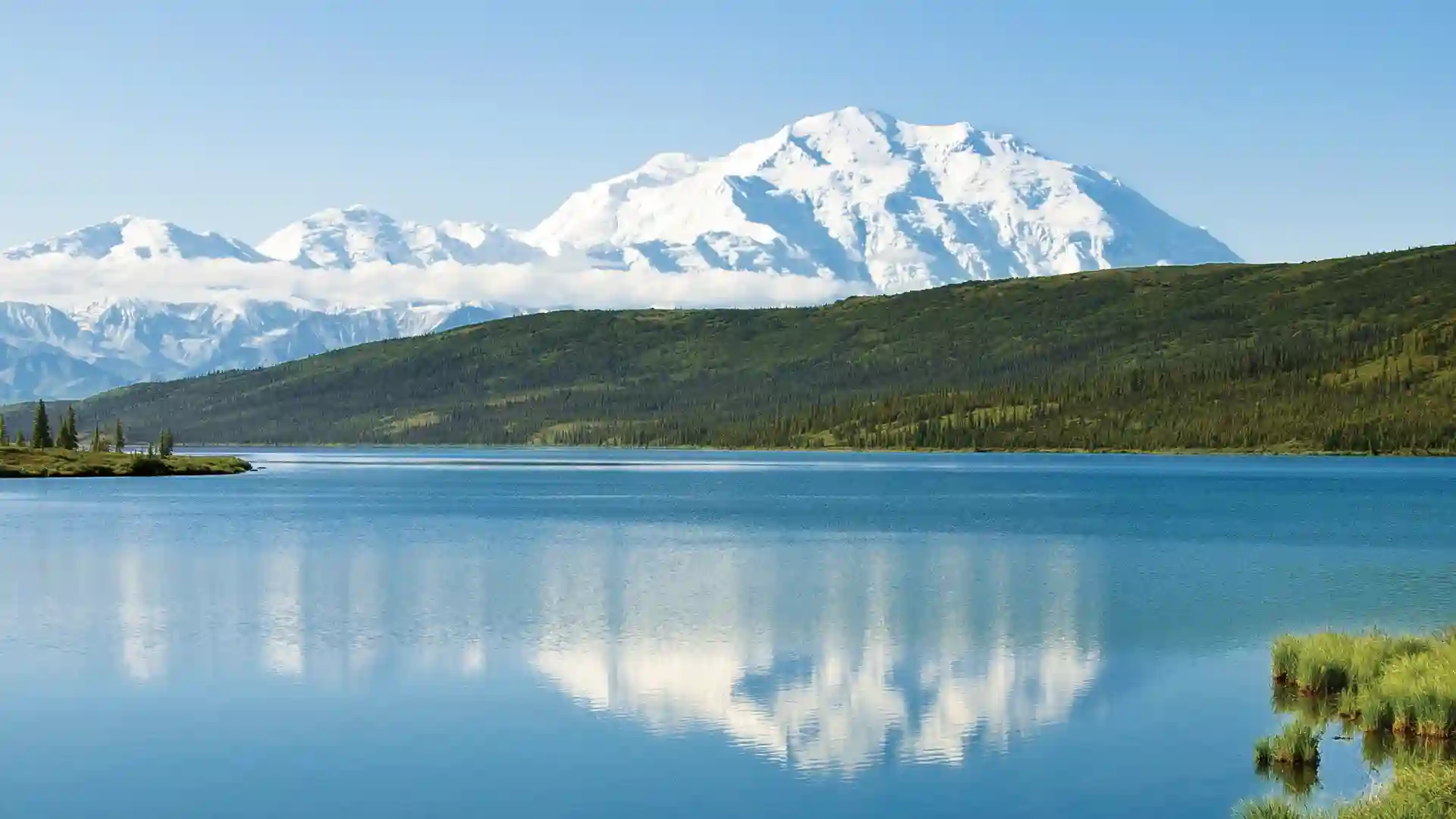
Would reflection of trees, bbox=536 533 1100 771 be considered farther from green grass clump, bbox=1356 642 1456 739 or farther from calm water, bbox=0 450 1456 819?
green grass clump, bbox=1356 642 1456 739

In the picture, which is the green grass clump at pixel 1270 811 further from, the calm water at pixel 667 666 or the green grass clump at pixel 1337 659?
the green grass clump at pixel 1337 659

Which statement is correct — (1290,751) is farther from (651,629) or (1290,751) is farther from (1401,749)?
(651,629)

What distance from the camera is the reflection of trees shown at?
1452 inches

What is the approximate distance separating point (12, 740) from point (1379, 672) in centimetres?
3008

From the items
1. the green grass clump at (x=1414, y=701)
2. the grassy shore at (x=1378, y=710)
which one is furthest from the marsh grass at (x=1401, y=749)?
the green grass clump at (x=1414, y=701)

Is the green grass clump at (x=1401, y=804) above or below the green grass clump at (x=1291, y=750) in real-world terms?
above

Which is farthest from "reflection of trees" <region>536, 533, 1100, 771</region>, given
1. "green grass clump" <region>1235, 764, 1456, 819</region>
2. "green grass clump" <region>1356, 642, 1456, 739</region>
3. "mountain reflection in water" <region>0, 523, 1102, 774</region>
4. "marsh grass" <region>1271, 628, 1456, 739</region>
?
"green grass clump" <region>1235, 764, 1456, 819</region>

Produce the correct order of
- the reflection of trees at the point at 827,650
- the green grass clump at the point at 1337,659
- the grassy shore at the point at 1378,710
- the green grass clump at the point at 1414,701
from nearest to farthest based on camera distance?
the grassy shore at the point at 1378,710
the green grass clump at the point at 1414,701
the reflection of trees at the point at 827,650
the green grass clump at the point at 1337,659

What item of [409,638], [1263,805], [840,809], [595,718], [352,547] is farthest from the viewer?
[352,547]

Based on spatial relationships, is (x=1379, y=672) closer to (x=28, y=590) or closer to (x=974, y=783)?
(x=974, y=783)

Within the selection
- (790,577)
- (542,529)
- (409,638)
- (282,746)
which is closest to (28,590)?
(409,638)

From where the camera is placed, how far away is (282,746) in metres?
34.6

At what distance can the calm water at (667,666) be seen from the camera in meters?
31.1

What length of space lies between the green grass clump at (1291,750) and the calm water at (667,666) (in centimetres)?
53
